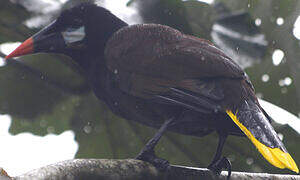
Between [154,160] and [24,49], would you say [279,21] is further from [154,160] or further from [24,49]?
[154,160]

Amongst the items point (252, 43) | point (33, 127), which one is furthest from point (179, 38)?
point (33, 127)

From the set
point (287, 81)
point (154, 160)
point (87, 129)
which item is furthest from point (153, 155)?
point (287, 81)

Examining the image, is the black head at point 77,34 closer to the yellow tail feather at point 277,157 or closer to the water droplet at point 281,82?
the yellow tail feather at point 277,157

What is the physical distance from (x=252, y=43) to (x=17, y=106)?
1675mm

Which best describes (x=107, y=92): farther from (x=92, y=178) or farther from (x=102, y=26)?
(x=92, y=178)

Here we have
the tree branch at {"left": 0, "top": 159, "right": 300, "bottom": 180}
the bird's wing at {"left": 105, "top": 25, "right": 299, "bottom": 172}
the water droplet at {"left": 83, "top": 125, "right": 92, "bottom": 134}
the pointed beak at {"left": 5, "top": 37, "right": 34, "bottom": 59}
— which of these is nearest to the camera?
the tree branch at {"left": 0, "top": 159, "right": 300, "bottom": 180}

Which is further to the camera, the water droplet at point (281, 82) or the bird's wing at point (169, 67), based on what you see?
the water droplet at point (281, 82)

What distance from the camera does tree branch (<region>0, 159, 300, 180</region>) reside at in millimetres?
1534

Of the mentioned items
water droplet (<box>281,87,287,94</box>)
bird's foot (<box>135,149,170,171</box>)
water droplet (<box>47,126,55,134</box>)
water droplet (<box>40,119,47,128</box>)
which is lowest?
water droplet (<box>47,126,55,134</box>)

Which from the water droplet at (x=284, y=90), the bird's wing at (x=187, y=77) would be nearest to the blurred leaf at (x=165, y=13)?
the bird's wing at (x=187, y=77)

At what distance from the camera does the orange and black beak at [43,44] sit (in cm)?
230

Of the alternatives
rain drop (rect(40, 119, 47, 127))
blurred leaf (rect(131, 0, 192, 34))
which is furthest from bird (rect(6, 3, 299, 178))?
rain drop (rect(40, 119, 47, 127))

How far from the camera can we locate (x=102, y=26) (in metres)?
2.38

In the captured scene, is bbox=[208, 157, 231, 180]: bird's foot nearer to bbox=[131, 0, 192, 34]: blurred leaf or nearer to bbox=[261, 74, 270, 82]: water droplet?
bbox=[131, 0, 192, 34]: blurred leaf
